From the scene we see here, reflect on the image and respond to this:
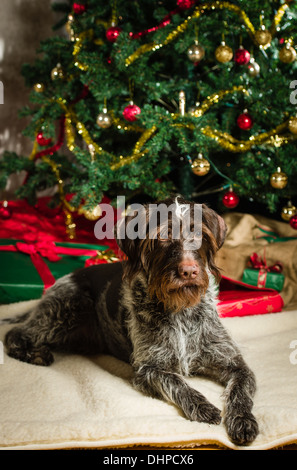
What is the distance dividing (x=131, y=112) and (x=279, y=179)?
3.79 ft

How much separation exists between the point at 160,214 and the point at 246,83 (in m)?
1.85

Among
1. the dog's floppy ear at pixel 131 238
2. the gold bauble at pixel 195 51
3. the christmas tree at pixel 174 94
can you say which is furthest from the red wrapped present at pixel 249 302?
the gold bauble at pixel 195 51

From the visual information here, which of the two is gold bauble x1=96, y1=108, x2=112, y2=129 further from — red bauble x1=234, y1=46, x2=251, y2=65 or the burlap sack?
the burlap sack

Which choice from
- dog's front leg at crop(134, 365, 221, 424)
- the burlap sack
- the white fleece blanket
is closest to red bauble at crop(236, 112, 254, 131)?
the burlap sack

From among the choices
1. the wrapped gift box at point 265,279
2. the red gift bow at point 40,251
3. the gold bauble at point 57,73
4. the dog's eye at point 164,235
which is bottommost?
the wrapped gift box at point 265,279

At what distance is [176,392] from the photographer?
5.87 ft

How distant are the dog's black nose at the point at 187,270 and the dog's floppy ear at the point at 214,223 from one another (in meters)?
0.27

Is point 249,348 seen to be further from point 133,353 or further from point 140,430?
point 140,430

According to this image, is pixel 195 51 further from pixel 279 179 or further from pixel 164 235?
Answer: pixel 164 235

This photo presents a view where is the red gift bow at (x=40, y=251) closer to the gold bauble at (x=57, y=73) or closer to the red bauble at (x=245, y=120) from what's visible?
the gold bauble at (x=57, y=73)

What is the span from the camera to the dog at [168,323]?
180 centimetres
